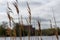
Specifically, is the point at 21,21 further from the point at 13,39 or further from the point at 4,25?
the point at 4,25

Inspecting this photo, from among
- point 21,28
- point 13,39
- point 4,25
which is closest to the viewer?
point 21,28

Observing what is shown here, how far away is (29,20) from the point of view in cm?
508

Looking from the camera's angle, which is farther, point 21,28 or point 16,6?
point 21,28

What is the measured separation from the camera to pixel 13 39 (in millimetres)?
5566

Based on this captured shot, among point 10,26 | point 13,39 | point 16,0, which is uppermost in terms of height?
point 16,0

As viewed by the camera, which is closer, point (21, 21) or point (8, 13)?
point (8, 13)

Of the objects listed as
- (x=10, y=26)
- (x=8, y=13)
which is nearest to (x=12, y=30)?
(x=10, y=26)

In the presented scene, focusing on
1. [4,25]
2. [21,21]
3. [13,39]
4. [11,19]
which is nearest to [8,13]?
[11,19]

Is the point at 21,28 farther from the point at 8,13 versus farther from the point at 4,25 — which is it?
the point at 4,25

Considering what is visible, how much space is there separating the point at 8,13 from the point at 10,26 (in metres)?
0.41

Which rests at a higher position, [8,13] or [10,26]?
[8,13]

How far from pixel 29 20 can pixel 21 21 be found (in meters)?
0.38

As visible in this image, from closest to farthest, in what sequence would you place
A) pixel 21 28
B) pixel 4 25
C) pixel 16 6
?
pixel 16 6 < pixel 21 28 < pixel 4 25

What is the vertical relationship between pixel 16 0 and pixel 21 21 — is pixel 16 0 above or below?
above
